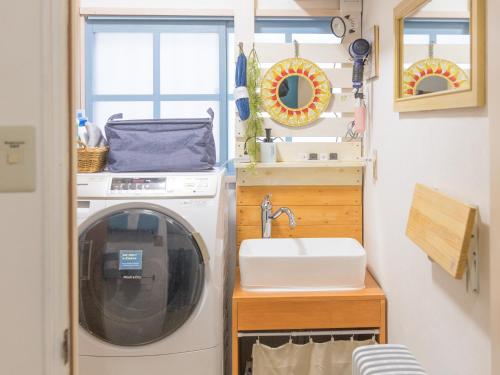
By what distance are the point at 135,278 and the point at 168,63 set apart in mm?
1382

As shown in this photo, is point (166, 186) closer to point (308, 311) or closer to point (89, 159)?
point (89, 159)

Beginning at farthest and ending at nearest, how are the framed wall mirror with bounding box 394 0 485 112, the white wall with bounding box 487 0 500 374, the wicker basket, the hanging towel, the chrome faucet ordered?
the chrome faucet, the wicker basket, the hanging towel, the framed wall mirror with bounding box 394 0 485 112, the white wall with bounding box 487 0 500 374

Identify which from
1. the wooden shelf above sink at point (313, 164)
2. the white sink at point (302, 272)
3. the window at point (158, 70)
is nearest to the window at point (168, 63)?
the window at point (158, 70)

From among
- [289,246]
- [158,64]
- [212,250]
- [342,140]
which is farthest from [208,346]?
[158,64]

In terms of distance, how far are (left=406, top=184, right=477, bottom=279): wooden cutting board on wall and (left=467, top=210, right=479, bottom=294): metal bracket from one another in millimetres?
26

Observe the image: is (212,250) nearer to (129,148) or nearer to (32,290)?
(129,148)

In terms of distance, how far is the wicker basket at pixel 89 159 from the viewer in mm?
2398

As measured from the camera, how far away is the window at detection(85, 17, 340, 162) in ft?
9.60

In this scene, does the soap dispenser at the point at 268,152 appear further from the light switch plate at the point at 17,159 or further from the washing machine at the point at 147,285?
the light switch plate at the point at 17,159

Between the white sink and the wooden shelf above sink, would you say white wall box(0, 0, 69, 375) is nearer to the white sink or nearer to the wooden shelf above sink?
the white sink

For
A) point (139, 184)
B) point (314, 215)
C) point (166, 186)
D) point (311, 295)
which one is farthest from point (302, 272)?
point (139, 184)

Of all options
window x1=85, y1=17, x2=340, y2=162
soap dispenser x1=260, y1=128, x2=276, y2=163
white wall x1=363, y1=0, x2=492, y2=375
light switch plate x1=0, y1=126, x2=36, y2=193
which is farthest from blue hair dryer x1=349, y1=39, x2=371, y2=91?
light switch plate x1=0, y1=126, x2=36, y2=193

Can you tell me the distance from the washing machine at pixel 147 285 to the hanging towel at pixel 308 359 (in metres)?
0.24

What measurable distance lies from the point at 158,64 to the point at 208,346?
65.4 inches
